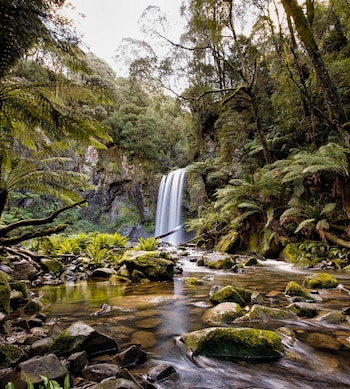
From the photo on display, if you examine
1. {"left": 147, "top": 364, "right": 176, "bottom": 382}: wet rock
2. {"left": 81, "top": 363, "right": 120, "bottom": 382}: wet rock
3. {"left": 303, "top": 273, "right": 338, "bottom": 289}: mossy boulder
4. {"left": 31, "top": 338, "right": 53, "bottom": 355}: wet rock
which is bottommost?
{"left": 303, "top": 273, "right": 338, "bottom": 289}: mossy boulder

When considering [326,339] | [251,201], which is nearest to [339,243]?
[251,201]

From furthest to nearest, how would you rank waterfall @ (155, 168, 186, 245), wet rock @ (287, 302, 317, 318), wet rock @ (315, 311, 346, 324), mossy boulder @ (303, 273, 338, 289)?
waterfall @ (155, 168, 186, 245)
mossy boulder @ (303, 273, 338, 289)
wet rock @ (287, 302, 317, 318)
wet rock @ (315, 311, 346, 324)

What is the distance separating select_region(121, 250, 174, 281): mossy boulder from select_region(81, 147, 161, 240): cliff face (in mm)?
13859

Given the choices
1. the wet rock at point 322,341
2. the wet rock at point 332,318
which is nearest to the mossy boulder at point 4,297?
the wet rock at point 322,341

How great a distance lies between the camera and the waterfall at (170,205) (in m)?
17.7

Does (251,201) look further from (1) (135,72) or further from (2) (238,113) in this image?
(1) (135,72)

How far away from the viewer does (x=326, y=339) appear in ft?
7.54

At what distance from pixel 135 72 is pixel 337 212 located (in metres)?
13.0

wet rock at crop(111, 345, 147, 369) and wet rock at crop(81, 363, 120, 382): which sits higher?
wet rock at crop(81, 363, 120, 382)

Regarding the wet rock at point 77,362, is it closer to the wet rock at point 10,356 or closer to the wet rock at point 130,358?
the wet rock at point 130,358

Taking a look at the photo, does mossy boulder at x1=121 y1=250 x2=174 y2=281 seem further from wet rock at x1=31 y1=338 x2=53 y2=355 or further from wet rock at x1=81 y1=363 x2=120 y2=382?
wet rock at x1=81 y1=363 x2=120 y2=382

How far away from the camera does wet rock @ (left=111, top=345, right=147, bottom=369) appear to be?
1.91m

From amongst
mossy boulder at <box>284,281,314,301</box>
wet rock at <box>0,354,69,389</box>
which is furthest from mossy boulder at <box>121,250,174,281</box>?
wet rock at <box>0,354,69,389</box>

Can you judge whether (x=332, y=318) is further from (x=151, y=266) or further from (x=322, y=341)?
(x=151, y=266)
